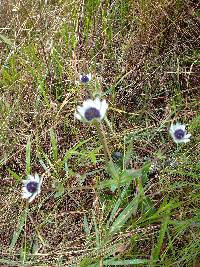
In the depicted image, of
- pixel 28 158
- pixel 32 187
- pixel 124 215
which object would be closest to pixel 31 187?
pixel 32 187

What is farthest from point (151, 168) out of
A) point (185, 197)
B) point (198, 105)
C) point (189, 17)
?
point (189, 17)

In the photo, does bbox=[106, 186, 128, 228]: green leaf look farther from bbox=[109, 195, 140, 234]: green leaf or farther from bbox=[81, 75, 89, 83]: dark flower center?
bbox=[81, 75, 89, 83]: dark flower center

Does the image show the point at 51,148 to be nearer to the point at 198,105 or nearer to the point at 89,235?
the point at 89,235

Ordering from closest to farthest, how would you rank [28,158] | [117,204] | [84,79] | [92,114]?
[92,114]
[117,204]
[28,158]
[84,79]

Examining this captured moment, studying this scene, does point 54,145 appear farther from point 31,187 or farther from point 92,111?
point 92,111

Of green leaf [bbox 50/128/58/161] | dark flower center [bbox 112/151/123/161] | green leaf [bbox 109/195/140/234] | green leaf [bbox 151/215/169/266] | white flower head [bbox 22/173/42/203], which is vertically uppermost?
green leaf [bbox 50/128/58/161]

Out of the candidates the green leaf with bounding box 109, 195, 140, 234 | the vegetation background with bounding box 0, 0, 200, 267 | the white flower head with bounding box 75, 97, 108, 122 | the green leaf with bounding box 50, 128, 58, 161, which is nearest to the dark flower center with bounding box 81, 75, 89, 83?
the vegetation background with bounding box 0, 0, 200, 267
